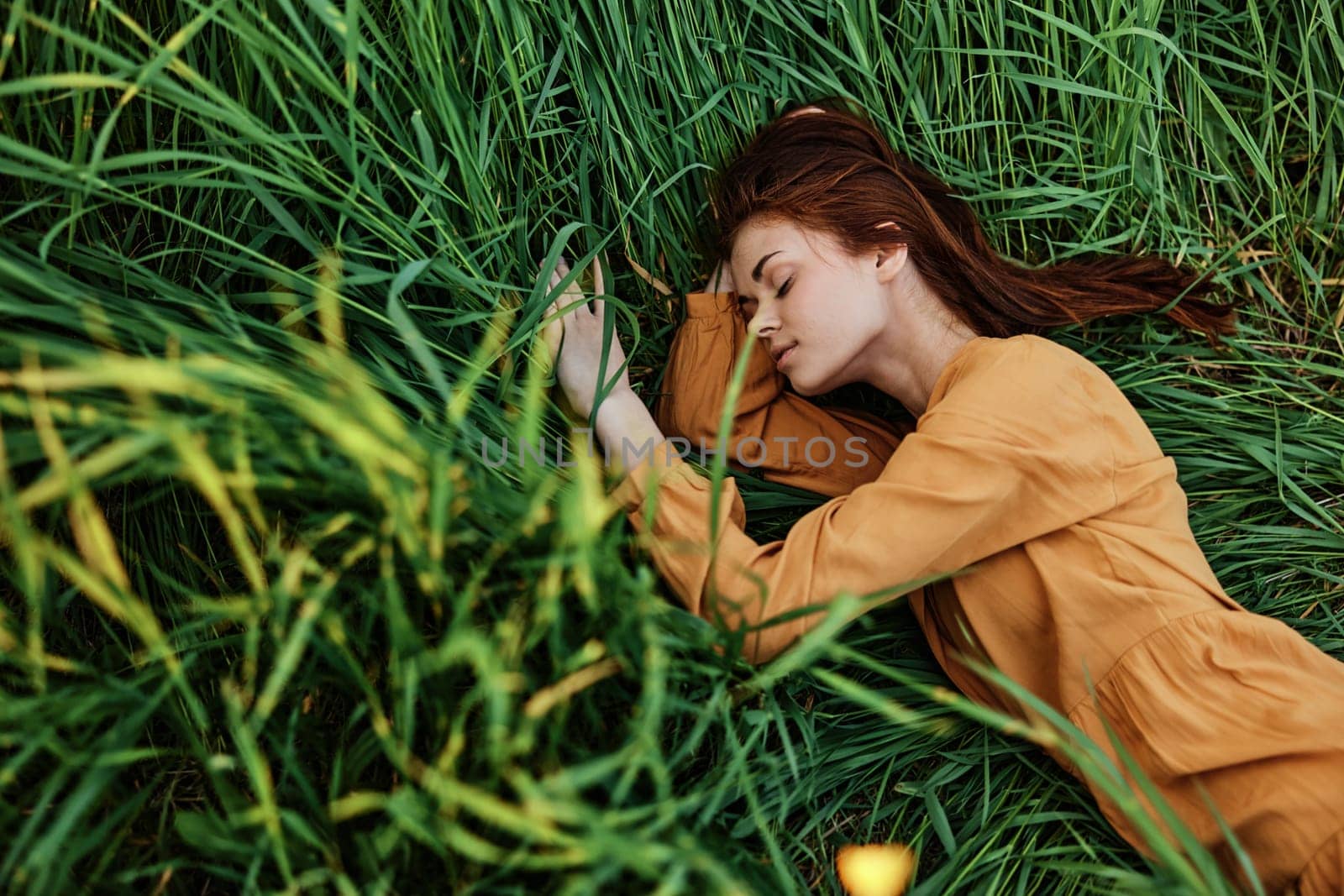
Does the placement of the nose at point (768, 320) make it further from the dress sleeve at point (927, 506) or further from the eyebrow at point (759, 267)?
the dress sleeve at point (927, 506)

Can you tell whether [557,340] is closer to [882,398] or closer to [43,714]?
[882,398]

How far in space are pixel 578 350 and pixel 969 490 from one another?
2.01 ft

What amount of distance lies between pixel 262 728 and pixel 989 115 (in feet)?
4.98

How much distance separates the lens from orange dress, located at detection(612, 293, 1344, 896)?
3.70 feet

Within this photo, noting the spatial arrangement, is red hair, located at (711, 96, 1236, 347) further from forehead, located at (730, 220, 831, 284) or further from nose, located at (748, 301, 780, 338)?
nose, located at (748, 301, 780, 338)

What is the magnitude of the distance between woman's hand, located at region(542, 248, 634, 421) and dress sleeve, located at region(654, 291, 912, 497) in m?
0.15

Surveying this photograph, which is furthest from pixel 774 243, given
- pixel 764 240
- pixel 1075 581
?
pixel 1075 581

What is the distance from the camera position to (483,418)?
1.24 metres

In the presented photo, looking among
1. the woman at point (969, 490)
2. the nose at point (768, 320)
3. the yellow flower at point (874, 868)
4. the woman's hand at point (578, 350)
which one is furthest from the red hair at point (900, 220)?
the yellow flower at point (874, 868)

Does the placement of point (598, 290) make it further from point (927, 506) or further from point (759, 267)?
point (927, 506)

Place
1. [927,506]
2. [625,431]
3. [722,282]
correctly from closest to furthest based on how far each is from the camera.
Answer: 1. [927,506]
2. [625,431]
3. [722,282]

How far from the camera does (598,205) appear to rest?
4.92 ft

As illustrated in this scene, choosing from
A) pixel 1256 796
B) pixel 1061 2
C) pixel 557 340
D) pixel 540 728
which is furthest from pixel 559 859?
pixel 1061 2

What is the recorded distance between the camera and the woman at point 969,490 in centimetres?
113
